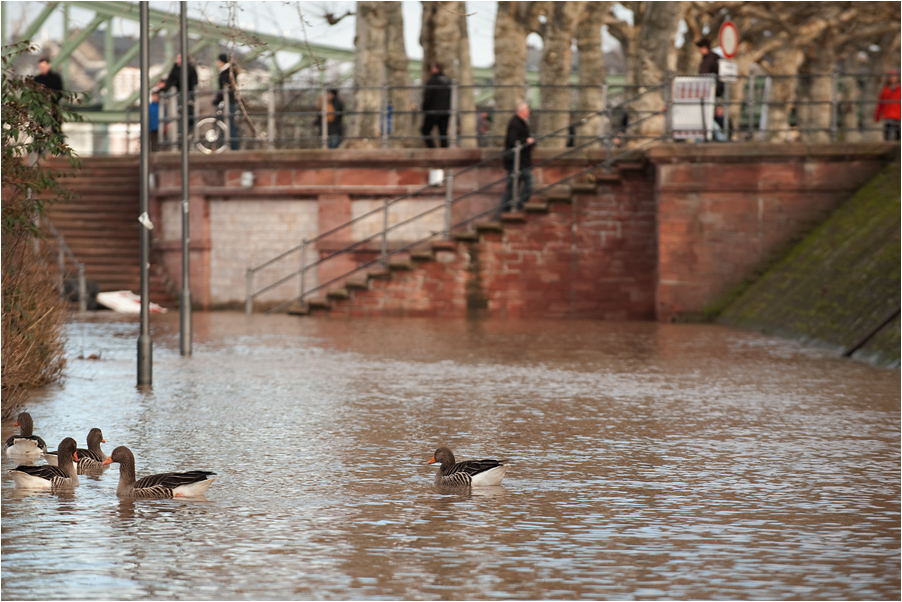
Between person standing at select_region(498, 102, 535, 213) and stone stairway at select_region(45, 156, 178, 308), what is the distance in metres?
7.17

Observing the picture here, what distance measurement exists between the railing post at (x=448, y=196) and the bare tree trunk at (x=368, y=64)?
1.95 m

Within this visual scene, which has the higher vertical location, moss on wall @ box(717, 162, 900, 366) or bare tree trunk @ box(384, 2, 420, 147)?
bare tree trunk @ box(384, 2, 420, 147)

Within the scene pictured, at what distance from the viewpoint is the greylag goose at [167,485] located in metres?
8.23

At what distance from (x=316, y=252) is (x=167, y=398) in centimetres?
1492

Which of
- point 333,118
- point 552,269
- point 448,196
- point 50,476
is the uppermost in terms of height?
point 333,118

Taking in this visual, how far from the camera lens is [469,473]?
336 inches

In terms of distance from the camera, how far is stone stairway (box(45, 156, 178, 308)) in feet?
95.0

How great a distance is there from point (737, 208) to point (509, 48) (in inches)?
281

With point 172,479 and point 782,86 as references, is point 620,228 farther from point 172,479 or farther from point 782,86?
point 172,479

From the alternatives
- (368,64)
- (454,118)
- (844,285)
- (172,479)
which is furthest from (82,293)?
(172,479)

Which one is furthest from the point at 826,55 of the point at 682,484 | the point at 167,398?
the point at 682,484

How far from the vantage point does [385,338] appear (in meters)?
20.6

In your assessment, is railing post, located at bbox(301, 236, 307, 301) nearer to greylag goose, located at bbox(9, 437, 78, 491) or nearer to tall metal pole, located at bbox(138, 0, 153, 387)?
tall metal pole, located at bbox(138, 0, 153, 387)

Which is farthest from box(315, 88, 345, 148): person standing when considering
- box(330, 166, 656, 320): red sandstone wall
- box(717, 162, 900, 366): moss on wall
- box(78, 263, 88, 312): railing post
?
box(717, 162, 900, 366): moss on wall
